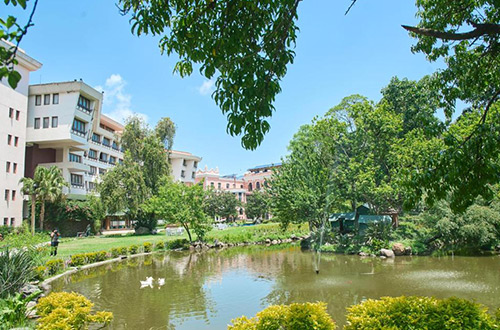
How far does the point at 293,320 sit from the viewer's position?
558 cm

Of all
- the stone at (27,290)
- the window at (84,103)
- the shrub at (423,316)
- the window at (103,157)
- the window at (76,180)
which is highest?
the window at (84,103)

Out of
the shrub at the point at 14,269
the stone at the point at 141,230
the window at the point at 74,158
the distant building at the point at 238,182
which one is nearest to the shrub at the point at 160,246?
the shrub at the point at 14,269

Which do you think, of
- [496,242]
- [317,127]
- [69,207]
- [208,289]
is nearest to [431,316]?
[208,289]

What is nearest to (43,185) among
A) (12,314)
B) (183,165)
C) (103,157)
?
(103,157)

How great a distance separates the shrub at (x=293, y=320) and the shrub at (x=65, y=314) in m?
3.31

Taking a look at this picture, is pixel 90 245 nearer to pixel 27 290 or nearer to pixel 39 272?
pixel 39 272

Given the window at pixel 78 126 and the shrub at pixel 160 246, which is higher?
the window at pixel 78 126

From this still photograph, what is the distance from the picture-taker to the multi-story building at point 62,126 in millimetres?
34969

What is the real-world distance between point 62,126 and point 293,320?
119 ft

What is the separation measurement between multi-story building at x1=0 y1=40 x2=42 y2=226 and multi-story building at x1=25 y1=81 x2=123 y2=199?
7.90 feet

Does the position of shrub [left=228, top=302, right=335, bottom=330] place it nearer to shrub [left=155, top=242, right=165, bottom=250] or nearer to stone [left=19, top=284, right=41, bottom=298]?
stone [left=19, top=284, right=41, bottom=298]

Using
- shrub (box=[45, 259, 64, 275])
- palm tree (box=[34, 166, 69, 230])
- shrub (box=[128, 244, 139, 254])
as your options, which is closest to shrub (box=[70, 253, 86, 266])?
shrub (box=[45, 259, 64, 275])

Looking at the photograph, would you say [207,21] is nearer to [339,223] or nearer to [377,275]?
[377,275]

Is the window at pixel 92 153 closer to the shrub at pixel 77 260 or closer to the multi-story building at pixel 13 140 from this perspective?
the multi-story building at pixel 13 140
